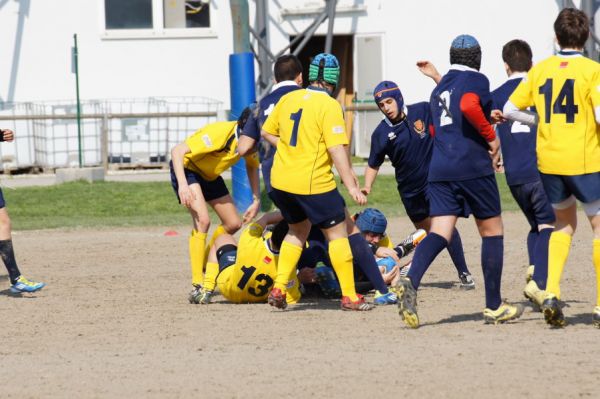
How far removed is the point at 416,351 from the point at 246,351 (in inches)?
41.6

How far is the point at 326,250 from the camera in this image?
9.59 metres

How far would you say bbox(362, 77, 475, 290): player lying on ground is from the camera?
9.47 metres

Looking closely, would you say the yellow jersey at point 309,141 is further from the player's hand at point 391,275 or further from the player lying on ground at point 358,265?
the player's hand at point 391,275

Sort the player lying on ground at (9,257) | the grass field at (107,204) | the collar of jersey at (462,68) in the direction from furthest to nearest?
the grass field at (107,204), the player lying on ground at (9,257), the collar of jersey at (462,68)

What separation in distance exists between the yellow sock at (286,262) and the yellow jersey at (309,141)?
1.48 feet

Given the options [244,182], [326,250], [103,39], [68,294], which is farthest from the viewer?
[103,39]

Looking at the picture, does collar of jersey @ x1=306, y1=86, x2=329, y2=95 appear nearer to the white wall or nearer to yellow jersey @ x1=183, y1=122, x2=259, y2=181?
yellow jersey @ x1=183, y1=122, x2=259, y2=181

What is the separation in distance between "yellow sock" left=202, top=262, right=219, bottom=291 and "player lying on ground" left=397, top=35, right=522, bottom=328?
7.50 ft

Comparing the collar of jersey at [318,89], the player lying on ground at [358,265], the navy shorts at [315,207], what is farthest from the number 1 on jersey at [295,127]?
the player lying on ground at [358,265]

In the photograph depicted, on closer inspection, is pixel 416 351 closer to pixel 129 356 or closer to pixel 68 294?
pixel 129 356

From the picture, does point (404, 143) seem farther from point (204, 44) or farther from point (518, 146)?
point (204, 44)

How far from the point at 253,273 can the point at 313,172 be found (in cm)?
114

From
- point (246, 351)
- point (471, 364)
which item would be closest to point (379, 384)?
point (471, 364)

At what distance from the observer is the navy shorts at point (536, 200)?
28.2ft
